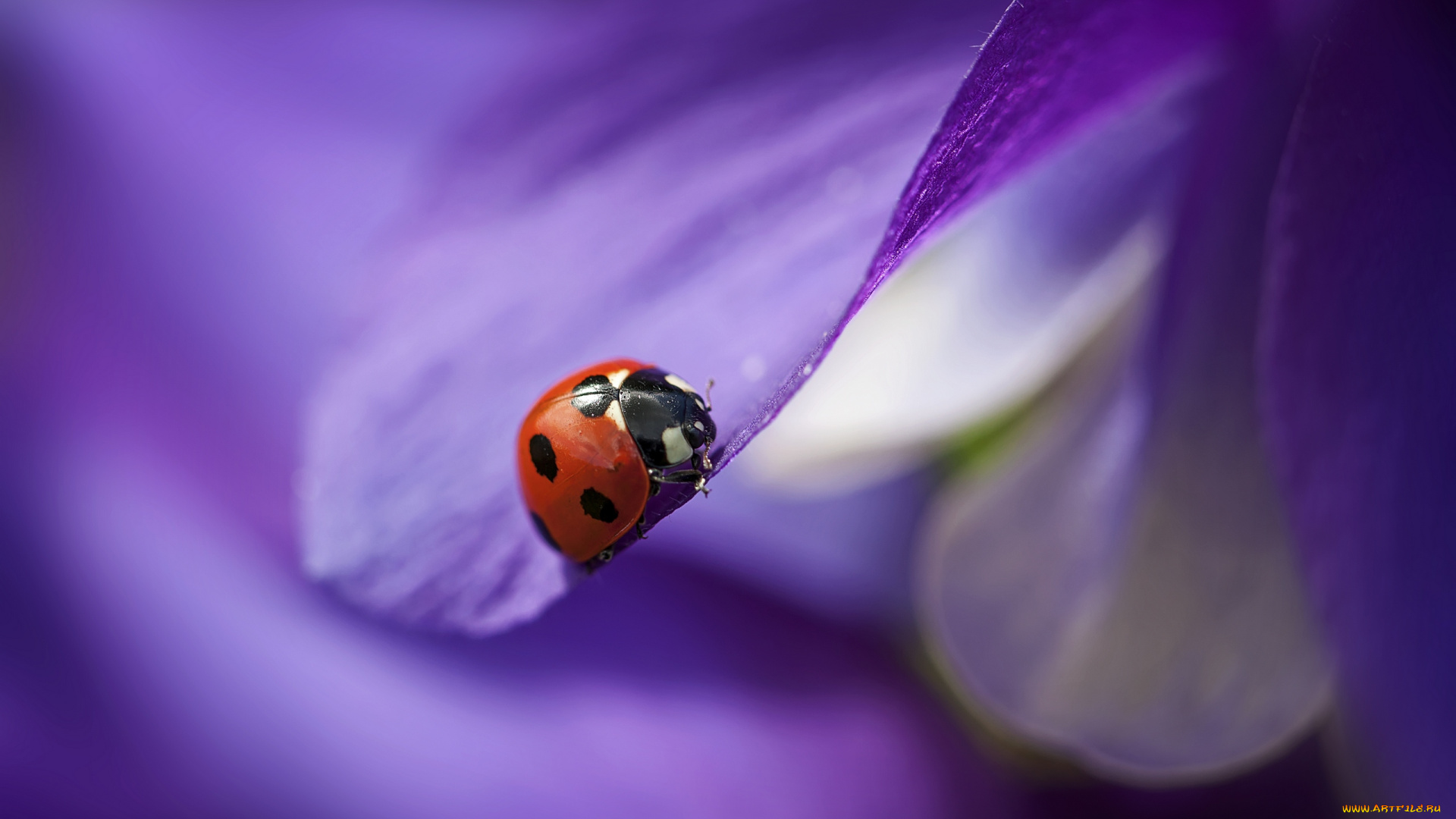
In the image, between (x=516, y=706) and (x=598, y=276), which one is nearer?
(x=598, y=276)

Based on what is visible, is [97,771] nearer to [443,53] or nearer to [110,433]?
[110,433]

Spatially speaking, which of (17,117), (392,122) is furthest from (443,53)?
(17,117)

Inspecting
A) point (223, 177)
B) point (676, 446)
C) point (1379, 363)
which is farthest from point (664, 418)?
point (223, 177)

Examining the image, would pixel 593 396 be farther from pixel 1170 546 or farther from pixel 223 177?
pixel 223 177

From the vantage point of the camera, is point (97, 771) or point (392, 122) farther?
point (392, 122)

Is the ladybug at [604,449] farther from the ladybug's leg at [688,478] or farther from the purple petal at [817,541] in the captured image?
the purple petal at [817,541]

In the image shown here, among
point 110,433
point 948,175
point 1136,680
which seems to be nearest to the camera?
point 948,175

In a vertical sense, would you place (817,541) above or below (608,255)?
below
